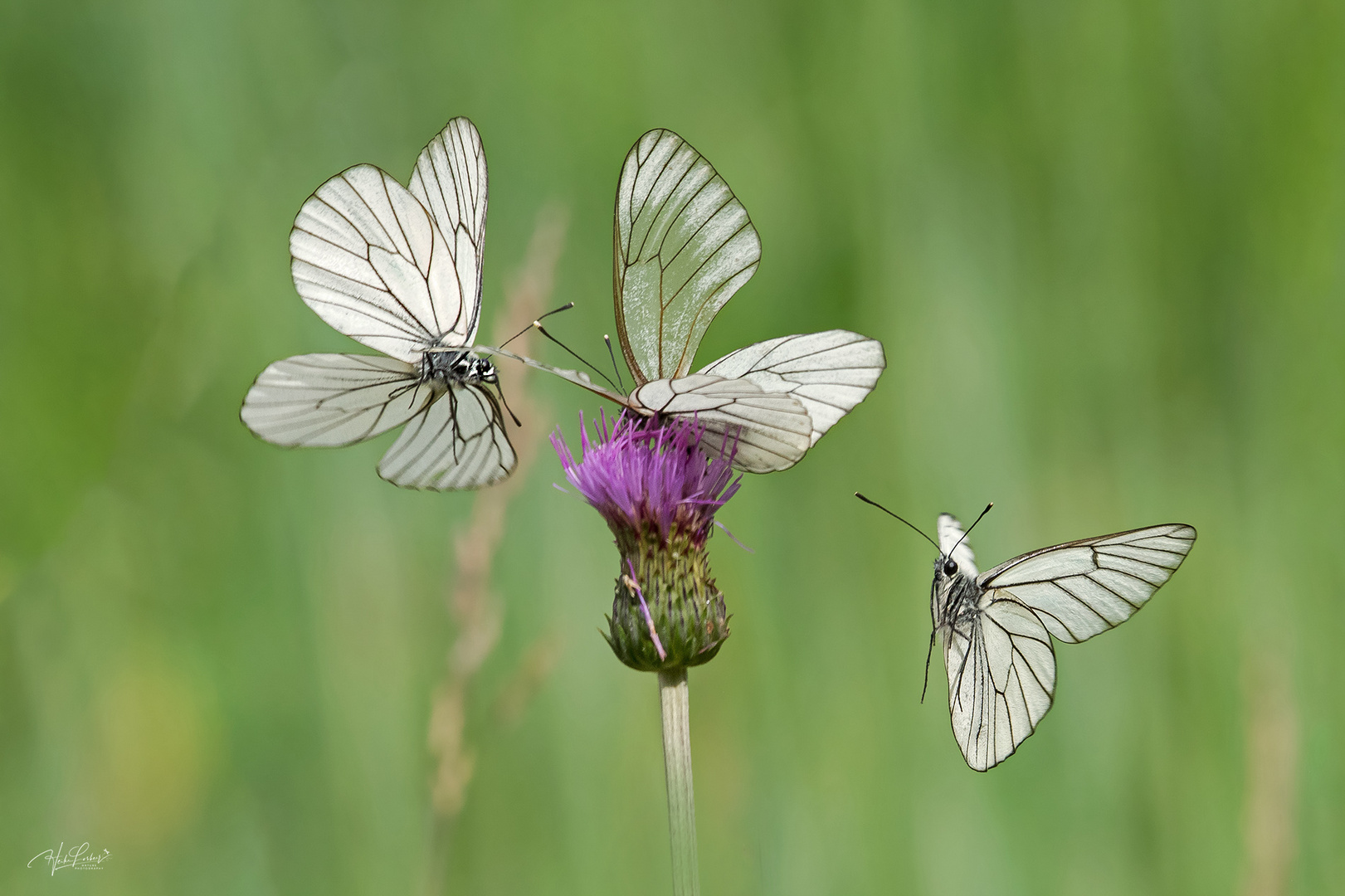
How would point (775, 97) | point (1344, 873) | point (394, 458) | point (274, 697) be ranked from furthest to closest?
point (775, 97), point (274, 697), point (1344, 873), point (394, 458)

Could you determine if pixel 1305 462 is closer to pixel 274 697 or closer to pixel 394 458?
pixel 394 458

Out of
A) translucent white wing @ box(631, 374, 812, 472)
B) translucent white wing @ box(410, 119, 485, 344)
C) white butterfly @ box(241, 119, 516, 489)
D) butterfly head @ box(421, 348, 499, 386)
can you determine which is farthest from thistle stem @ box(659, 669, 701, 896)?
translucent white wing @ box(410, 119, 485, 344)

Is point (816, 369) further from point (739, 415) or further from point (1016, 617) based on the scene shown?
point (1016, 617)

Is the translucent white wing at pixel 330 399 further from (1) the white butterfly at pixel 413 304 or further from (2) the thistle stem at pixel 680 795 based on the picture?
(2) the thistle stem at pixel 680 795

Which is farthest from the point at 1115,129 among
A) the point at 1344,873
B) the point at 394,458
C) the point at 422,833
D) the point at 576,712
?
the point at 422,833

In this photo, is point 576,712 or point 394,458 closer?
point 394,458

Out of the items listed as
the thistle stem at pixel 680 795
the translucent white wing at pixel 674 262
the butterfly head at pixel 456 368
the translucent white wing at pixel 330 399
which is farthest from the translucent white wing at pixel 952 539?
the translucent white wing at pixel 330 399
